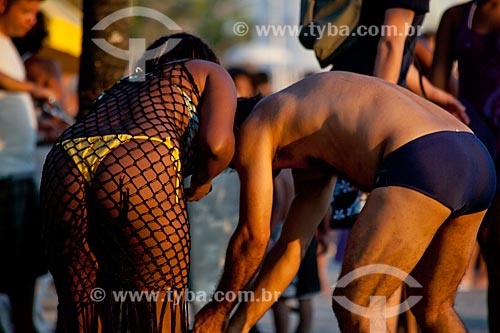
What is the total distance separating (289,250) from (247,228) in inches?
19.5

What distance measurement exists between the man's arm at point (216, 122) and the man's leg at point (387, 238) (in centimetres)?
63

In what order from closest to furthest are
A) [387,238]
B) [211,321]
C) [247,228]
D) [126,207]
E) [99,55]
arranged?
[387,238]
[126,207]
[247,228]
[211,321]
[99,55]

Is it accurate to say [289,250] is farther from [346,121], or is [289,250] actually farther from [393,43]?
[393,43]

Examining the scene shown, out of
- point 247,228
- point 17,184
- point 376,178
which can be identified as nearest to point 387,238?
point 376,178

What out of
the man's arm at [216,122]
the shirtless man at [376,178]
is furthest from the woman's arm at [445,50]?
the man's arm at [216,122]

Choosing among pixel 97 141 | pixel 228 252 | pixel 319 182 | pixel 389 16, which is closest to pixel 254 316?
pixel 228 252

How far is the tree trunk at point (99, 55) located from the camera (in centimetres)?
557

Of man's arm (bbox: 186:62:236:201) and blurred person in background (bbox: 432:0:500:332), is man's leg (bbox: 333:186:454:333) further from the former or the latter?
blurred person in background (bbox: 432:0:500:332)

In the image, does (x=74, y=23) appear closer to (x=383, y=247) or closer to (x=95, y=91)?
(x=95, y=91)

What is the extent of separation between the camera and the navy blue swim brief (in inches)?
153

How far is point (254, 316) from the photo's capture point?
15.0 ft

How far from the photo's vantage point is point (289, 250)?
4656mm

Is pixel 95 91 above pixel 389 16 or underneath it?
underneath

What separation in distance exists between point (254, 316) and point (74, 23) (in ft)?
24.9
